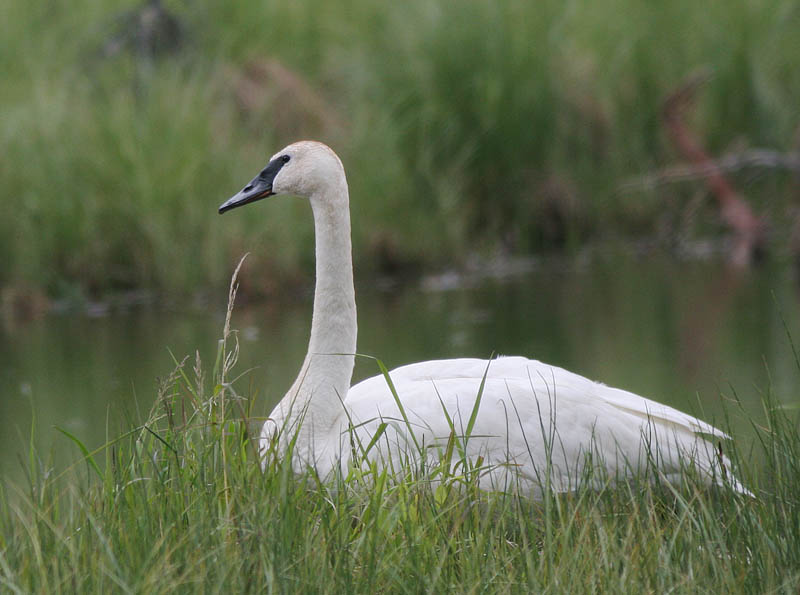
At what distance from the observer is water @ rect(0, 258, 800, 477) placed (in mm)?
7926

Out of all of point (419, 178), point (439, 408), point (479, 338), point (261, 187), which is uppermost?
point (419, 178)

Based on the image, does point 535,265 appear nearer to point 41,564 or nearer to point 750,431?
point 750,431

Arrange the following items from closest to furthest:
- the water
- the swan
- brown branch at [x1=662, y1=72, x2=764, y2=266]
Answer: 1. the swan
2. the water
3. brown branch at [x1=662, y1=72, x2=764, y2=266]

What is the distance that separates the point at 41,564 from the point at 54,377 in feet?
19.4

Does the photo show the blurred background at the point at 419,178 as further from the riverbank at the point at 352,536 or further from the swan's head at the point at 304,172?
the riverbank at the point at 352,536

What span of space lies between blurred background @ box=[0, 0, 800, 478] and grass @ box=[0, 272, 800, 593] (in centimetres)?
501

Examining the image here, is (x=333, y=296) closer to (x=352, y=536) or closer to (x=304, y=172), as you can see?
(x=304, y=172)

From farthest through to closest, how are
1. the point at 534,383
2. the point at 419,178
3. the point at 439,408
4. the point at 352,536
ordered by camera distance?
the point at 419,178 → the point at 534,383 → the point at 439,408 → the point at 352,536

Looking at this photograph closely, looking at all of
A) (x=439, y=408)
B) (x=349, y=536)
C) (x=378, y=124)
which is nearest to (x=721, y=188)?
(x=378, y=124)

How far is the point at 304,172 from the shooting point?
4.87m

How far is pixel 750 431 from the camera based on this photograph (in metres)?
6.29

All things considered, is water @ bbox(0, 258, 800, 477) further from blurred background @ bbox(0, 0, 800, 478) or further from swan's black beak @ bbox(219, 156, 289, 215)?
swan's black beak @ bbox(219, 156, 289, 215)

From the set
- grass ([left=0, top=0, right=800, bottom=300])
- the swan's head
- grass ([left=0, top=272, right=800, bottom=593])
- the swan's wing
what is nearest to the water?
grass ([left=0, top=0, right=800, bottom=300])

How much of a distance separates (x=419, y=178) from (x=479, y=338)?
338 cm
